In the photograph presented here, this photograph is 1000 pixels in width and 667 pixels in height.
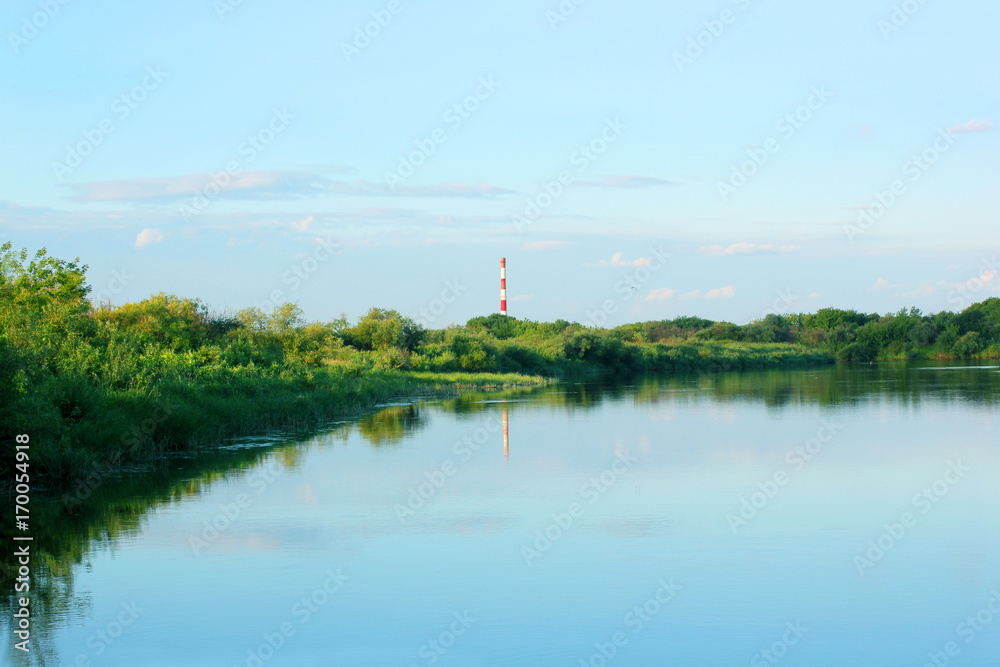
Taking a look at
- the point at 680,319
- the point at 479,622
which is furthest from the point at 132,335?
the point at 680,319

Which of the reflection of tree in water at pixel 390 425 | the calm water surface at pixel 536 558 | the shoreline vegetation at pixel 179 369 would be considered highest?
the shoreline vegetation at pixel 179 369

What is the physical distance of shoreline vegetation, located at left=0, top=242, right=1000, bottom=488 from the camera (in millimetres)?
12852

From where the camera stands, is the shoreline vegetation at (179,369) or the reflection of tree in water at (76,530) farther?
the shoreline vegetation at (179,369)

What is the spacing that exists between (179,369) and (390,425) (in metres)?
5.19

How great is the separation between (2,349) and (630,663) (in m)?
8.89

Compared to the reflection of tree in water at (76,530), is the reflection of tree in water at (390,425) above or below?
above

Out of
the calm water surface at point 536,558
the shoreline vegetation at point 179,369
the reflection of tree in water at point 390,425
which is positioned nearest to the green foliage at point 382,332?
the shoreline vegetation at point 179,369

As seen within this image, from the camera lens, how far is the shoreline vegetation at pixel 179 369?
12852 millimetres

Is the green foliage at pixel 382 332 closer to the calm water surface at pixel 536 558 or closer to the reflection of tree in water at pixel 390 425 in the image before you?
the reflection of tree in water at pixel 390 425

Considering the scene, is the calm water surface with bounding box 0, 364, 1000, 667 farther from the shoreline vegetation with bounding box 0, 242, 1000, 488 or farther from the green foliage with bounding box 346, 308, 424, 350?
the green foliage with bounding box 346, 308, 424, 350

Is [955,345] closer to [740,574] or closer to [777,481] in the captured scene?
[777,481]

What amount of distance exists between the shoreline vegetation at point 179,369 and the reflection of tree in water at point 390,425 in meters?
1.01

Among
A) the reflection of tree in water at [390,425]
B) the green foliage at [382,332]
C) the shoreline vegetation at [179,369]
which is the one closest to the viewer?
the shoreline vegetation at [179,369]

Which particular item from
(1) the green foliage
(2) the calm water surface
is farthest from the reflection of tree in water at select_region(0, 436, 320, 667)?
(1) the green foliage
